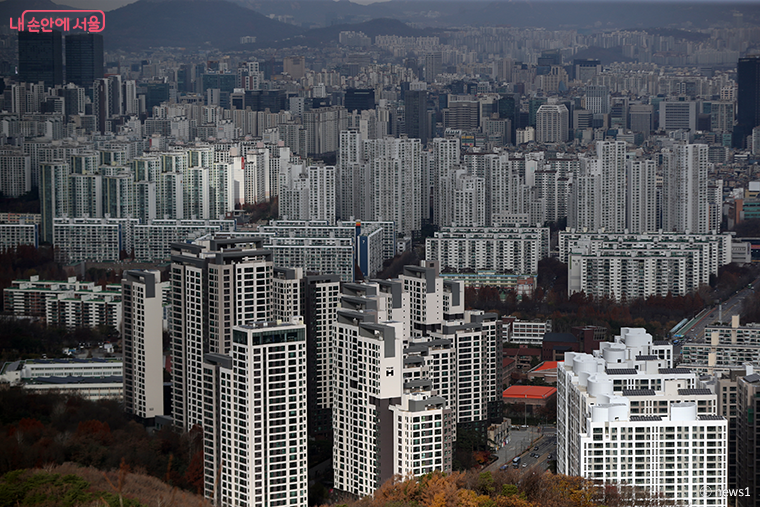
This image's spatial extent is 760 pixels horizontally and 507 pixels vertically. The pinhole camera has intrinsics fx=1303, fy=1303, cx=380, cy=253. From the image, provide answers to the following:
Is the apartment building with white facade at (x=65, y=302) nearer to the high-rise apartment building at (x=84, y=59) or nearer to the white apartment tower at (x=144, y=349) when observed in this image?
the white apartment tower at (x=144, y=349)

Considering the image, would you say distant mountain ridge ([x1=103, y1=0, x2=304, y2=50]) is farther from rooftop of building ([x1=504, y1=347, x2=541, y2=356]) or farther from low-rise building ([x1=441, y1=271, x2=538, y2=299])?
rooftop of building ([x1=504, y1=347, x2=541, y2=356])

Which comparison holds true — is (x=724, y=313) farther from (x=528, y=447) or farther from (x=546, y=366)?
(x=528, y=447)

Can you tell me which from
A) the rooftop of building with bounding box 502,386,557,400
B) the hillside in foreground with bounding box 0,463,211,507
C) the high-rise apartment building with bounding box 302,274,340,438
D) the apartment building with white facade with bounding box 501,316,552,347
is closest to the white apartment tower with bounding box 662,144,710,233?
the apartment building with white facade with bounding box 501,316,552,347

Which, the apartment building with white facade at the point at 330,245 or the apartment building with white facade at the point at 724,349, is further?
the apartment building with white facade at the point at 330,245

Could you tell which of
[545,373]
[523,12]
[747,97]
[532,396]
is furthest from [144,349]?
[523,12]

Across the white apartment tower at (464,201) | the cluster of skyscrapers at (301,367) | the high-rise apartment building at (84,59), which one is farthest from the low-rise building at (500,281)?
the high-rise apartment building at (84,59)

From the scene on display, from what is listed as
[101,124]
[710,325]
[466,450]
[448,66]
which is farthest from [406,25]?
[466,450]
